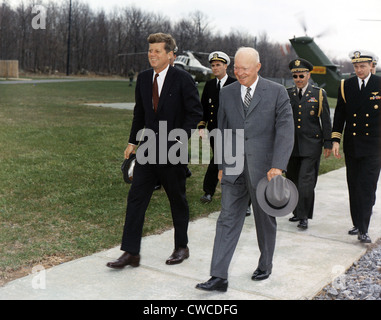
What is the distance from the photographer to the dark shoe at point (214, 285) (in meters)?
3.71

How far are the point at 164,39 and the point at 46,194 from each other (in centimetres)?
352

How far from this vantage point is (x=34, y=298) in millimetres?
3449

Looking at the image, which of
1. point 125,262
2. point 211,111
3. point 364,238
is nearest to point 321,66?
point 211,111

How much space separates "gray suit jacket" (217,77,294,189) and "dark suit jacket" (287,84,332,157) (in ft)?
6.93

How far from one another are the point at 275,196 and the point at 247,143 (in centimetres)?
45

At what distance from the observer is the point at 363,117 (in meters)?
5.42

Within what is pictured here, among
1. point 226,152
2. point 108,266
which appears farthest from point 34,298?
point 226,152

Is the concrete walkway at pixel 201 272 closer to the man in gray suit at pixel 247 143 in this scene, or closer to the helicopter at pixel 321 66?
the man in gray suit at pixel 247 143

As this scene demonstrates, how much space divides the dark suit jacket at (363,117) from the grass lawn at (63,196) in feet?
6.67

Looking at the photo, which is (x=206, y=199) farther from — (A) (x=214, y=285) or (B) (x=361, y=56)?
(A) (x=214, y=285)

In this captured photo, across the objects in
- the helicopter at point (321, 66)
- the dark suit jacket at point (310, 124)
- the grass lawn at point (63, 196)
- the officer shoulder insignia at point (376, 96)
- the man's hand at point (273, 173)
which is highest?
the helicopter at point (321, 66)

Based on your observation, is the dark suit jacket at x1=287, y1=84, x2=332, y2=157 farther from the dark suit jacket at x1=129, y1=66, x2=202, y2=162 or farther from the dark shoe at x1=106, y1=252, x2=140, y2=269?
the dark shoe at x1=106, y1=252, x2=140, y2=269

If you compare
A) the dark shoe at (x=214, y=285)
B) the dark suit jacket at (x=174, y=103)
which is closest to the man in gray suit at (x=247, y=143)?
the dark shoe at (x=214, y=285)
